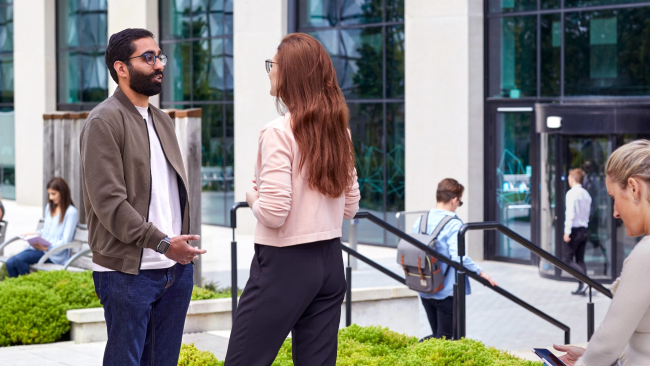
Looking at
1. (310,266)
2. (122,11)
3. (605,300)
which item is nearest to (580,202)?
(605,300)

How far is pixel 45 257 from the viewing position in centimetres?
964

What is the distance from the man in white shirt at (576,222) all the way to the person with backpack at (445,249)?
544cm

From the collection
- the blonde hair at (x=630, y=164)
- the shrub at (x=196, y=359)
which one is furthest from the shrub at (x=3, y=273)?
the blonde hair at (x=630, y=164)

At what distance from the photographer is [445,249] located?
23.8 ft

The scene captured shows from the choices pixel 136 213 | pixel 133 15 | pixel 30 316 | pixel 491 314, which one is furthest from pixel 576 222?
pixel 133 15

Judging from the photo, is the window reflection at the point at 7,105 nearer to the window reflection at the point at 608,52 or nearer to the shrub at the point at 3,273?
the shrub at the point at 3,273

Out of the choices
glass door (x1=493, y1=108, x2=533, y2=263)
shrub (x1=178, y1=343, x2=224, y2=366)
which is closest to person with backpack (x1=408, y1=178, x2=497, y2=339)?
shrub (x1=178, y1=343, x2=224, y2=366)

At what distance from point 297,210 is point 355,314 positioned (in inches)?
236

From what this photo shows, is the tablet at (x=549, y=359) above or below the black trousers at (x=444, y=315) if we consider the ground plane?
above

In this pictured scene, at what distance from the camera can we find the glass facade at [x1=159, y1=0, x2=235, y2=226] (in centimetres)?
2020

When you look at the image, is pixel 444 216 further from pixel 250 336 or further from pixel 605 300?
pixel 605 300

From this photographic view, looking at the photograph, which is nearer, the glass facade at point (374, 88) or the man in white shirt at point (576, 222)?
the man in white shirt at point (576, 222)

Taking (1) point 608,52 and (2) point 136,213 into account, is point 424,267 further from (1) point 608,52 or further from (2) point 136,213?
(1) point 608,52

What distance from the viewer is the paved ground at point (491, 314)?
6.64 m
